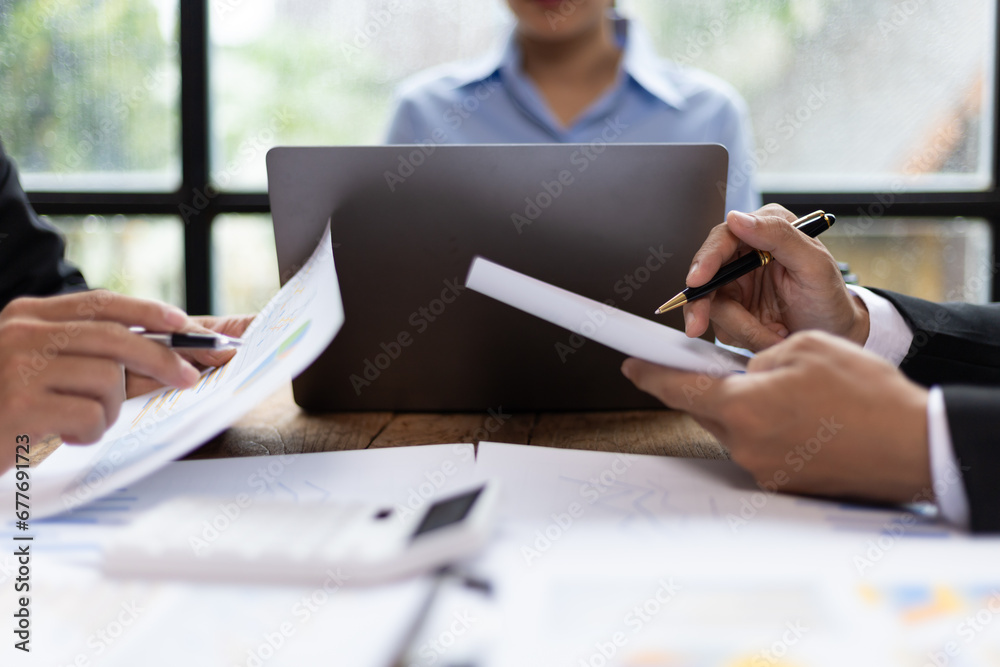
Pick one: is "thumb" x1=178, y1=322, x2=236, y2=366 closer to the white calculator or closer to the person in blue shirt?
the white calculator

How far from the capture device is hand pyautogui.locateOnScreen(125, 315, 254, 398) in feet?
2.15

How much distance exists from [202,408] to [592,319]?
10.8 inches

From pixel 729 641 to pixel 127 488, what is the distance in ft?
1.34

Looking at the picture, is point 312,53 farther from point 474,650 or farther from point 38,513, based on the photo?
point 474,650

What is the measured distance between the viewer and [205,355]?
659 mm

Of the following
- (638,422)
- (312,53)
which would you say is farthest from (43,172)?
(638,422)

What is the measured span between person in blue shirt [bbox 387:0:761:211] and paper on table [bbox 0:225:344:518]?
947 mm

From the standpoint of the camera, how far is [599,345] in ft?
2.28
